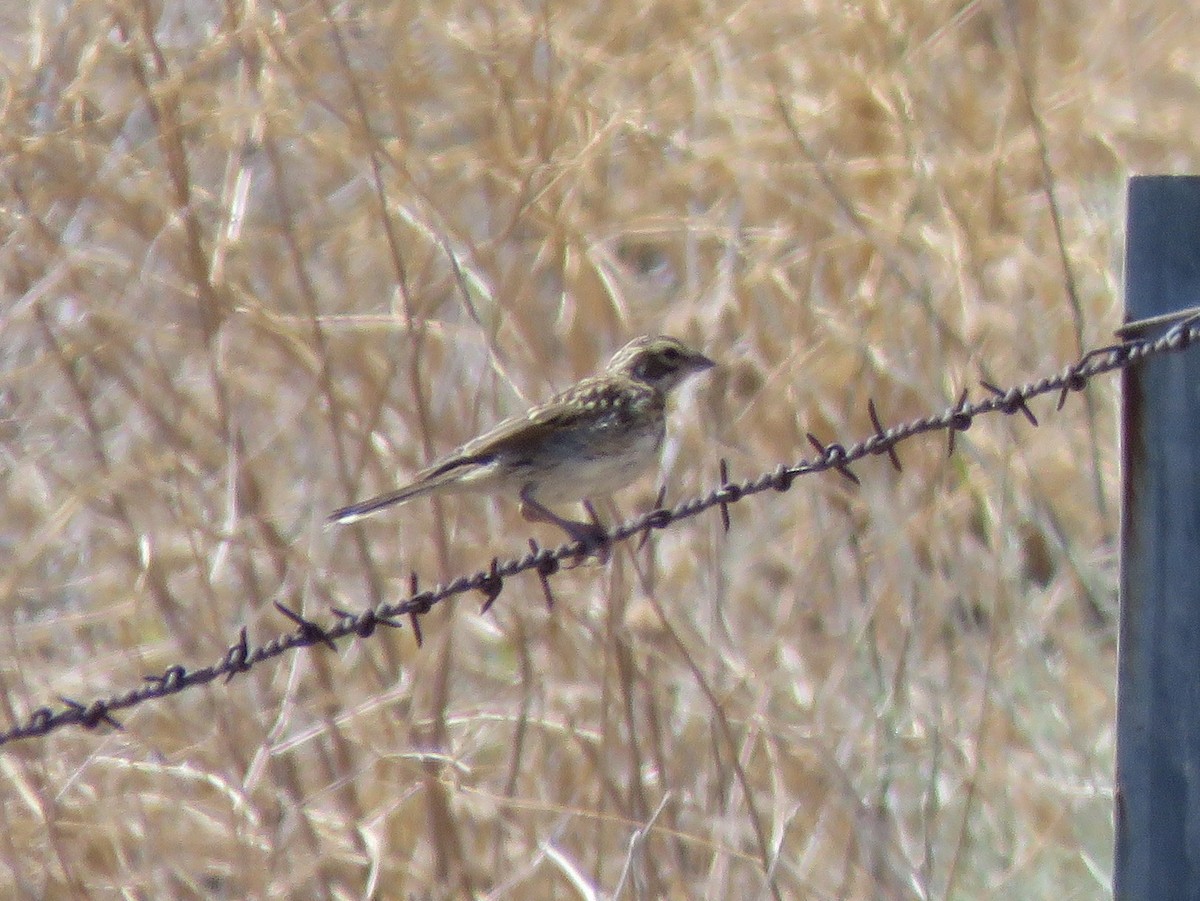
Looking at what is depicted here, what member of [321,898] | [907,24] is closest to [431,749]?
[321,898]

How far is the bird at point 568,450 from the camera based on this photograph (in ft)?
13.8

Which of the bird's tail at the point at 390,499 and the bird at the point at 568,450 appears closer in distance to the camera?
the bird's tail at the point at 390,499

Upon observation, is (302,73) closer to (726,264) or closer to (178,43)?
(178,43)

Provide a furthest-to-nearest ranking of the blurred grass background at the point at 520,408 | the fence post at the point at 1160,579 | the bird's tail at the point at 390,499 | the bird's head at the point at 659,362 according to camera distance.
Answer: the bird's head at the point at 659,362 < the blurred grass background at the point at 520,408 < the bird's tail at the point at 390,499 < the fence post at the point at 1160,579

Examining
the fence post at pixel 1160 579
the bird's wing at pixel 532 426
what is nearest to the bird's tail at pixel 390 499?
the bird's wing at pixel 532 426

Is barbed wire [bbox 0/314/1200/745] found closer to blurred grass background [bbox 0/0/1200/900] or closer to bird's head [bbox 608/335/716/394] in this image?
blurred grass background [bbox 0/0/1200/900]

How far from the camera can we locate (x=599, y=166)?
19.1 ft

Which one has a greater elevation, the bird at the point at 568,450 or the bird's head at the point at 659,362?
the bird's head at the point at 659,362

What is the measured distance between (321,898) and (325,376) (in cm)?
158

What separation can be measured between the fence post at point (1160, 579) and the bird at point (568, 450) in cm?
186

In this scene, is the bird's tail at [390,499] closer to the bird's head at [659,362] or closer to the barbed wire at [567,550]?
the barbed wire at [567,550]

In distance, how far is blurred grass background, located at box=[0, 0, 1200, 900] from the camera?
464cm

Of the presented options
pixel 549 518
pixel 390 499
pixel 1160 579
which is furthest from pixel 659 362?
pixel 1160 579

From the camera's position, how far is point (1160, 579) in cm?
242
